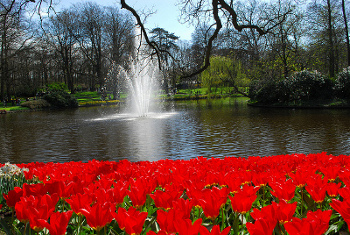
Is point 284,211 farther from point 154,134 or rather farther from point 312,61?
point 312,61

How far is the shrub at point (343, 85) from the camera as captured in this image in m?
23.1

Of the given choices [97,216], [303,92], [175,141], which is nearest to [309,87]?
[303,92]

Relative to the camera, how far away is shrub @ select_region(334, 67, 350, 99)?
23.1 m

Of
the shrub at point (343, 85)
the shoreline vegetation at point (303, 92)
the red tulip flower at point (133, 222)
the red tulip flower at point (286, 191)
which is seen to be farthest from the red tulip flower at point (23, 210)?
the shrub at point (343, 85)

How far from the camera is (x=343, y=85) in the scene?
23203 millimetres

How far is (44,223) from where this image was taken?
4.11 feet

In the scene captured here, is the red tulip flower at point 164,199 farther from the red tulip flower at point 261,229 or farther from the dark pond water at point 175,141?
the dark pond water at point 175,141

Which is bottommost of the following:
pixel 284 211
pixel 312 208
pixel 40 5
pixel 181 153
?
pixel 181 153

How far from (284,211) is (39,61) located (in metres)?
55.0

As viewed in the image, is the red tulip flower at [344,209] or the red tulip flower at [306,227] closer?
the red tulip flower at [306,227]

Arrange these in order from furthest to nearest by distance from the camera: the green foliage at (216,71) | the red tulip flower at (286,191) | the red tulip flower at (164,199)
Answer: the green foliage at (216,71)
the red tulip flower at (286,191)
the red tulip flower at (164,199)

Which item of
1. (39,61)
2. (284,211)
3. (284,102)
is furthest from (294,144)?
(39,61)

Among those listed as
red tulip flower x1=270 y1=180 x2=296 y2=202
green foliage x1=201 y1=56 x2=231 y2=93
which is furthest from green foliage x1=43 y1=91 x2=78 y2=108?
red tulip flower x1=270 y1=180 x2=296 y2=202

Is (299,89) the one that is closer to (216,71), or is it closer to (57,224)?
(216,71)
